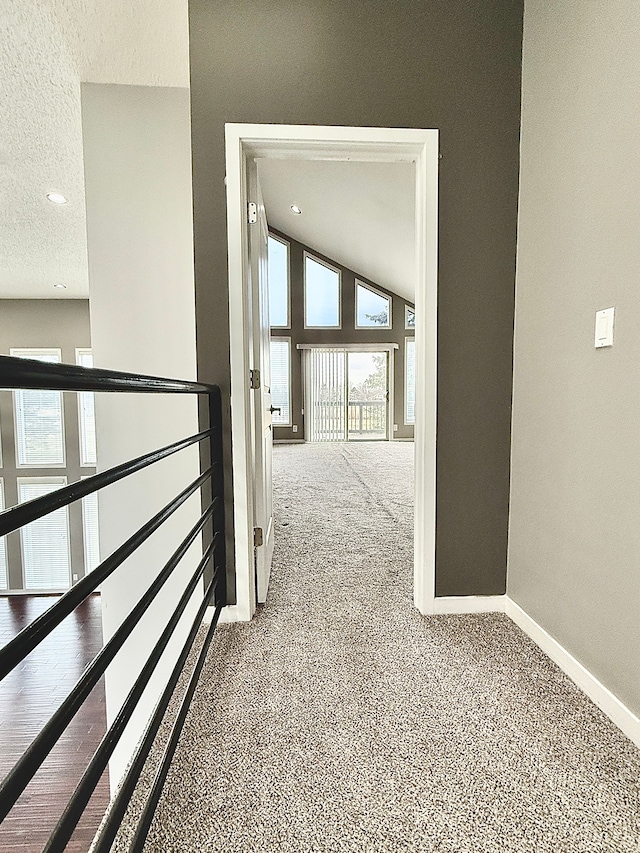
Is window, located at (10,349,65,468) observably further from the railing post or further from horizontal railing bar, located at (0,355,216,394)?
horizontal railing bar, located at (0,355,216,394)

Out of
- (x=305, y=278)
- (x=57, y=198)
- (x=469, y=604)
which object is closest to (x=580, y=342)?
(x=469, y=604)

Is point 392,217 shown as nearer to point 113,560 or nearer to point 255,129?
point 255,129

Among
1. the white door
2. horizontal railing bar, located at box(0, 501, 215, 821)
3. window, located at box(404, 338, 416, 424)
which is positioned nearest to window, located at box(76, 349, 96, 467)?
window, located at box(404, 338, 416, 424)

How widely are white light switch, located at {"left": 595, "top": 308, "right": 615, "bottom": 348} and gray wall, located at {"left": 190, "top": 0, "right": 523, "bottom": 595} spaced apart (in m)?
0.55

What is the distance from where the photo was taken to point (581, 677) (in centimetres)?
149

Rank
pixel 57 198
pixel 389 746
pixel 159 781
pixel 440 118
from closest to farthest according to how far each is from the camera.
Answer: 1. pixel 159 781
2. pixel 389 746
3. pixel 440 118
4. pixel 57 198

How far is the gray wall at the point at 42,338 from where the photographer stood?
24.6ft

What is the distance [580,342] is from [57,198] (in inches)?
157

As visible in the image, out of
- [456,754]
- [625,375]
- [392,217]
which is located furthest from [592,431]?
[392,217]

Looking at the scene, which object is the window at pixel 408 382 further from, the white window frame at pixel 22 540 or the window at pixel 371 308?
the white window frame at pixel 22 540

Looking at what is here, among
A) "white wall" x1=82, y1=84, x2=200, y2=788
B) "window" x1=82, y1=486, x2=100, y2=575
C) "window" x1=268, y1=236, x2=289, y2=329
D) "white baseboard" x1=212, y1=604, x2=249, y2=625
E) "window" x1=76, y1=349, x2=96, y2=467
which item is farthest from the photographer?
"window" x1=268, y1=236, x2=289, y2=329

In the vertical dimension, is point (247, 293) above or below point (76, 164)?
below

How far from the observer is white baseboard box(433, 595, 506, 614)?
2012 millimetres

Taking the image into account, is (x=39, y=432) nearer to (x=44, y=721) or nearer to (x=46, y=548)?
(x=46, y=548)
